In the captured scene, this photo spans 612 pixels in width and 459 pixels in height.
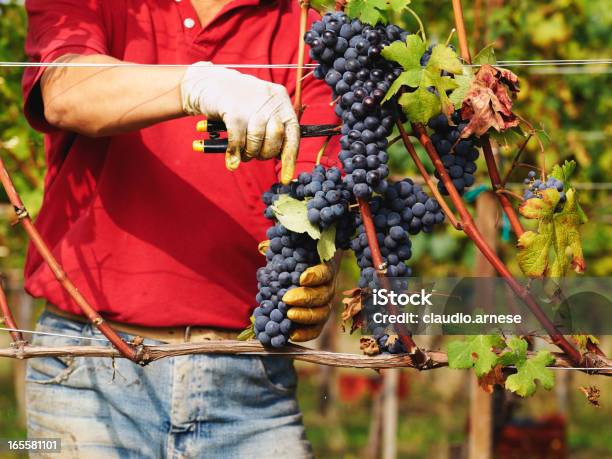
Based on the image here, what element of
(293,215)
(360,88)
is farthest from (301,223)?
(360,88)

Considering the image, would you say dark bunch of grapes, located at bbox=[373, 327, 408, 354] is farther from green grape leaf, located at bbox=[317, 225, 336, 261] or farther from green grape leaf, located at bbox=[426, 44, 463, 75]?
green grape leaf, located at bbox=[426, 44, 463, 75]

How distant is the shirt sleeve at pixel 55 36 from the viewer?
1.85 metres

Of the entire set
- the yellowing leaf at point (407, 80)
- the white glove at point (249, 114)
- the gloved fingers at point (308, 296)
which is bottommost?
the gloved fingers at point (308, 296)

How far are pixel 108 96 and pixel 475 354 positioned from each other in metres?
0.79

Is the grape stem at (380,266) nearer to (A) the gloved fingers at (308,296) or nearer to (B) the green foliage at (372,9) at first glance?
(A) the gloved fingers at (308,296)

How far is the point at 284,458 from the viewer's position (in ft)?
6.79

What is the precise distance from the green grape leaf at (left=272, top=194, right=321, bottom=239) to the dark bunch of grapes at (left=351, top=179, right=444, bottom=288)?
0.09 m

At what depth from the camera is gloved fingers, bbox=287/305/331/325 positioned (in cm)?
163

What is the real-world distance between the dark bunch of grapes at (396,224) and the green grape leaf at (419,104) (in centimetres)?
11

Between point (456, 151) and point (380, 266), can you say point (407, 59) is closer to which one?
point (456, 151)

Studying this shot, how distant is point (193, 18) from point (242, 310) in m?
0.63

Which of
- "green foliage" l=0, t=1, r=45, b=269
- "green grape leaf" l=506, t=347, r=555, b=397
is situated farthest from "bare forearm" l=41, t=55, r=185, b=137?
"green foliage" l=0, t=1, r=45, b=269

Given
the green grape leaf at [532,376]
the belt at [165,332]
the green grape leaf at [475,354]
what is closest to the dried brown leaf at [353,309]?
the green grape leaf at [475,354]

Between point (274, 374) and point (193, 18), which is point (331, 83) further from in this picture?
point (274, 374)
